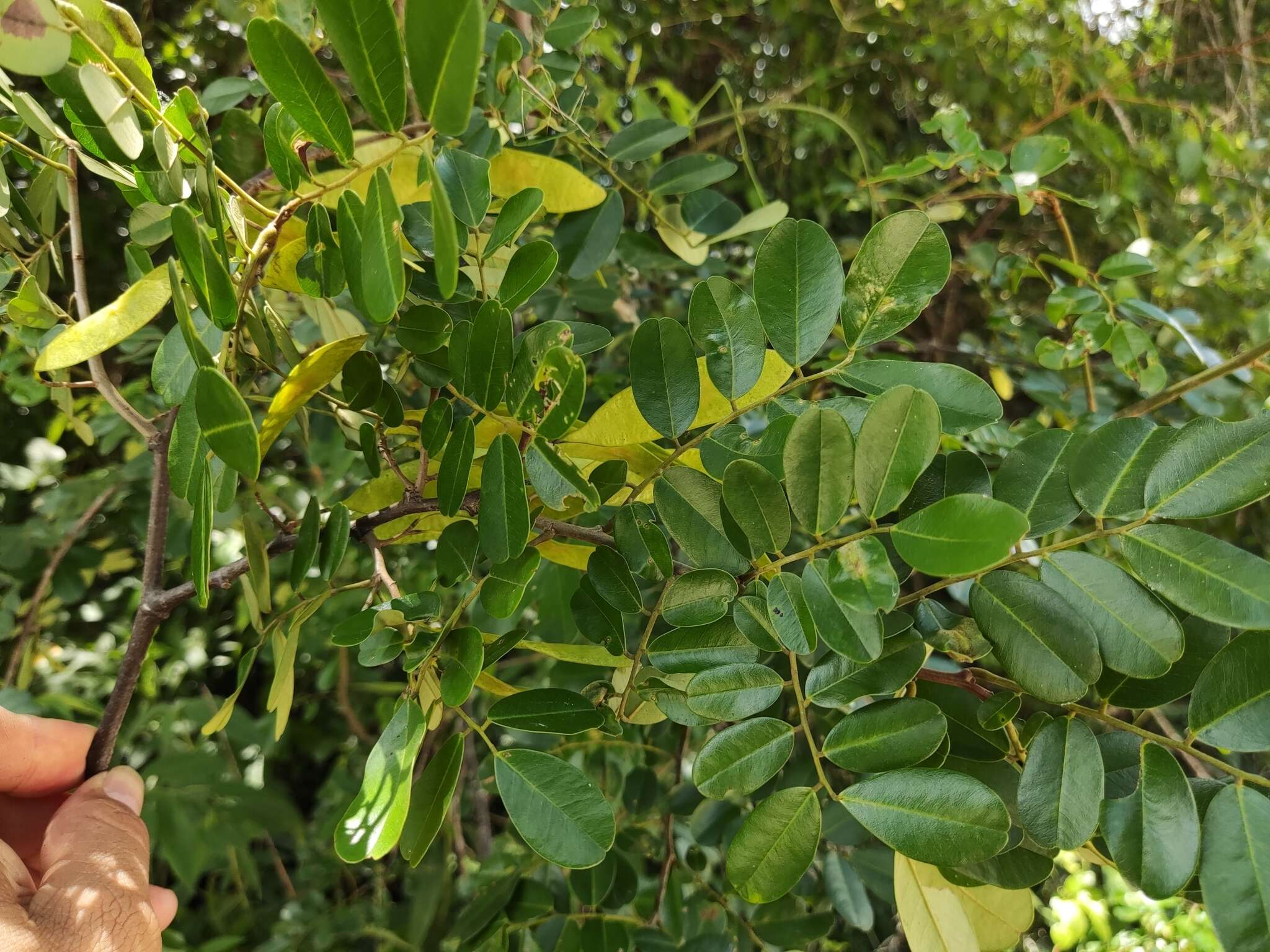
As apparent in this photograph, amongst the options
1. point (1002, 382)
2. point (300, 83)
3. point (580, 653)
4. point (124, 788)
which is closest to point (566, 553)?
point (580, 653)

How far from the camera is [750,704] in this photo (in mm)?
359

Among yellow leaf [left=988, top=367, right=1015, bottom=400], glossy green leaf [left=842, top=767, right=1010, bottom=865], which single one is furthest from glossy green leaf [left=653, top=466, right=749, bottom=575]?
yellow leaf [left=988, top=367, right=1015, bottom=400]

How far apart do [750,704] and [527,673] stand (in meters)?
0.92

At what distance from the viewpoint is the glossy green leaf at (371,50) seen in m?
0.26

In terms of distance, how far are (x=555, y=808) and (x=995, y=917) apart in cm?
25

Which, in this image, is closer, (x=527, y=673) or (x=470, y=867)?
(x=470, y=867)

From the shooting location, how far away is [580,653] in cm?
43

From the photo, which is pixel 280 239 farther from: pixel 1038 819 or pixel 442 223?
pixel 1038 819

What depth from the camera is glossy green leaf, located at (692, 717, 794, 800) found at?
35 cm

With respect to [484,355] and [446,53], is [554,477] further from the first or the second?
[446,53]

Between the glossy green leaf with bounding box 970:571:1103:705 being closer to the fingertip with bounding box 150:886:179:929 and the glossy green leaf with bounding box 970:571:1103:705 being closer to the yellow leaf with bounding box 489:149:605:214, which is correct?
the yellow leaf with bounding box 489:149:605:214

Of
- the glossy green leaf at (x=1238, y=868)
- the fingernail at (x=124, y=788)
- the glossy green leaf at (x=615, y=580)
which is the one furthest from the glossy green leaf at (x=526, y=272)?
the fingernail at (x=124, y=788)

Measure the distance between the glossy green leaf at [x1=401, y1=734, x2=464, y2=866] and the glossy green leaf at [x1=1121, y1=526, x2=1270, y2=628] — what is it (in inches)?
12.2

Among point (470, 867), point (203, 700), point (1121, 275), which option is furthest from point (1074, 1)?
point (203, 700)
